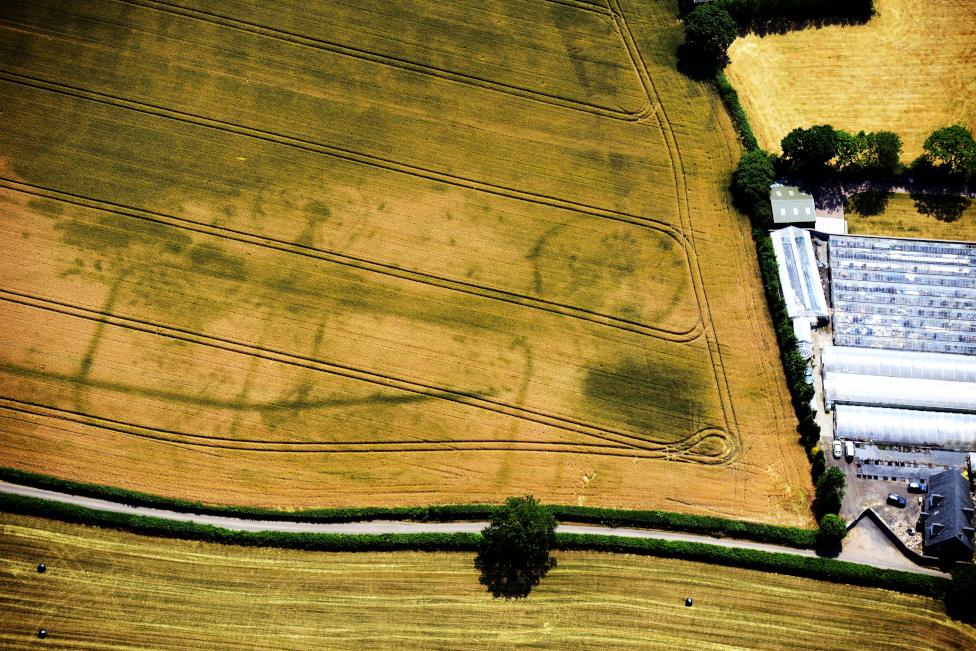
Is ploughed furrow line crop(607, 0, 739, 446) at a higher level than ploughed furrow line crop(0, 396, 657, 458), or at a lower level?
higher

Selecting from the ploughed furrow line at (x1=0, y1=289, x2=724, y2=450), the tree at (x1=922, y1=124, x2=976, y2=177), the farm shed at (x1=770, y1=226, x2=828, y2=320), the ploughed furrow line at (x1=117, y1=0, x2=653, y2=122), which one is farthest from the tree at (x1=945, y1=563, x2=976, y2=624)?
the ploughed furrow line at (x1=117, y1=0, x2=653, y2=122)

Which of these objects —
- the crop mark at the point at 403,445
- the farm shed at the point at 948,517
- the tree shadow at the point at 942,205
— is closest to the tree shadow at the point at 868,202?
the tree shadow at the point at 942,205

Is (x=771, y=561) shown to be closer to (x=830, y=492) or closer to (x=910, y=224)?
(x=830, y=492)

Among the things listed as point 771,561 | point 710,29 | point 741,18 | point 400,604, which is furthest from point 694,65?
point 400,604

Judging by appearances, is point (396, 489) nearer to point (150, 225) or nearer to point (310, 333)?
point (310, 333)

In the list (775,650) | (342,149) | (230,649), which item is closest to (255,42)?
(342,149)

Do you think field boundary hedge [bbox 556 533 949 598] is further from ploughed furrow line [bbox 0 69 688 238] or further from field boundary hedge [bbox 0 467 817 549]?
ploughed furrow line [bbox 0 69 688 238]

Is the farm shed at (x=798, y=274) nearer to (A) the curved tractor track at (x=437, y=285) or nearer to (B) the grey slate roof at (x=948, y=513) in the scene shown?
(A) the curved tractor track at (x=437, y=285)
